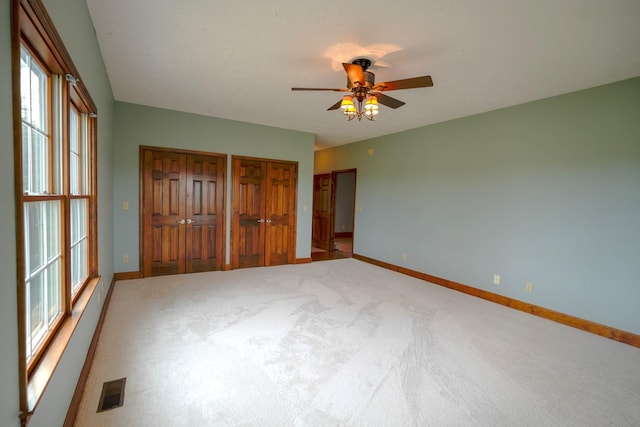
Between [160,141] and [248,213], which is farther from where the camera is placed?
[248,213]

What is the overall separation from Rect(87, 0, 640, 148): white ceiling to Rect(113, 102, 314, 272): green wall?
60cm

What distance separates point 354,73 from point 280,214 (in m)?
3.51

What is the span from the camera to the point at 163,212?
4.59 m

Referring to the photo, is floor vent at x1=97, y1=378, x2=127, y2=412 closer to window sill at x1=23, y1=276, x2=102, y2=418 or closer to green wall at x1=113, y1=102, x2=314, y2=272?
window sill at x1=23, y1=276, x2=102, y2=418

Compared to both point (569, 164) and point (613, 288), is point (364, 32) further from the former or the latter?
point (613, 288)

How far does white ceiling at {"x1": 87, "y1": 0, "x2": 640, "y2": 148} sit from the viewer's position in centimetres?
204

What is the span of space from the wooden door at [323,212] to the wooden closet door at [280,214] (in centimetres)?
151

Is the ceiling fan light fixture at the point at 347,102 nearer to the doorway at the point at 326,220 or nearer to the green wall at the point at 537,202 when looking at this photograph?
the green wall at the point at 537,202

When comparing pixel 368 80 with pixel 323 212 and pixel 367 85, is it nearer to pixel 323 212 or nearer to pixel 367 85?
pixel 367 85

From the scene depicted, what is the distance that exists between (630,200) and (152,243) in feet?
19.3

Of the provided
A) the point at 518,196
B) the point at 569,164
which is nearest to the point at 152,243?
the point at 518,196

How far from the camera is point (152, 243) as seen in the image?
179 inches

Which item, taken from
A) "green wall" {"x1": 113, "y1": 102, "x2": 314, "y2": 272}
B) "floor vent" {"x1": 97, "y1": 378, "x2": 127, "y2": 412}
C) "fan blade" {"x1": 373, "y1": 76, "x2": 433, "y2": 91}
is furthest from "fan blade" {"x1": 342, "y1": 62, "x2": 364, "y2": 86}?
"green wall" {"x1": 113, "y1": 102, "x2": 314, "y2": 272}

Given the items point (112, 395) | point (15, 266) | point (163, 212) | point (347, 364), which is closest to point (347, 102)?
point (347, 364)
